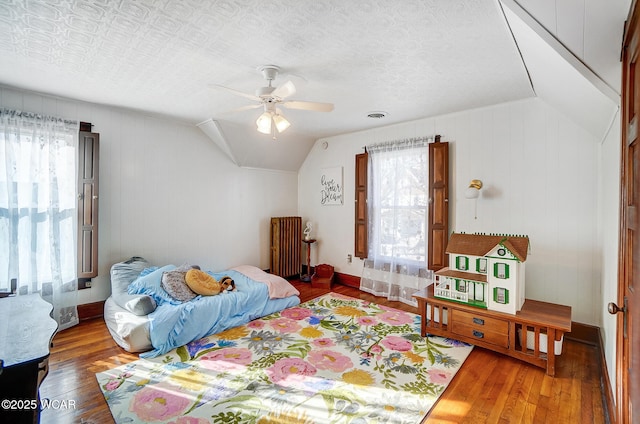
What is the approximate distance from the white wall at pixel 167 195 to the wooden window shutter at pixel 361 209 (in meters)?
1.56

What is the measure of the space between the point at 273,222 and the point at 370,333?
2.61 meters

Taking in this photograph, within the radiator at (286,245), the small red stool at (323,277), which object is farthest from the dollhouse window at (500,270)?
the radiator at (286,245)

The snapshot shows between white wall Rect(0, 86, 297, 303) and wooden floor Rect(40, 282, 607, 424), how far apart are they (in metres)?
1.18

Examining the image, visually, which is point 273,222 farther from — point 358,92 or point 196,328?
point 358,92

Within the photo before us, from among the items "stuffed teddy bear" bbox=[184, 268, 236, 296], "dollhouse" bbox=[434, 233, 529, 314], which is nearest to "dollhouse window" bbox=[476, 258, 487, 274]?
"dollhouse" bbox=[434, 233, 529, 314]

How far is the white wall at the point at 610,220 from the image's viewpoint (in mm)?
1855

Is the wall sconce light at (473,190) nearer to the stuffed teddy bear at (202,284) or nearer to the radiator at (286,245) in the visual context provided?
the radiator at (286,245)

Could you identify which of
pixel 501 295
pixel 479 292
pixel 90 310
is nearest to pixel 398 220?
pixel 479 292

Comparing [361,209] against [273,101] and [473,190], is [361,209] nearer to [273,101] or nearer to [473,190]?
[473,190]

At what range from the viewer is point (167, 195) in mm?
3953

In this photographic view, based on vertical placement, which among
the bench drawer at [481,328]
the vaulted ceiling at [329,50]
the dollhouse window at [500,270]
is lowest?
the bench drawer at [481,328]

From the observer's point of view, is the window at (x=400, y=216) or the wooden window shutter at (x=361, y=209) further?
the wooden window shutter at (x=361, y=209)

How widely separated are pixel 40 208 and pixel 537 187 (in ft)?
16.9

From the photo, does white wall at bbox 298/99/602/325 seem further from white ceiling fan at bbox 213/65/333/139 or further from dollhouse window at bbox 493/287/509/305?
white ceiling fan at bbox 213/65/333/139
